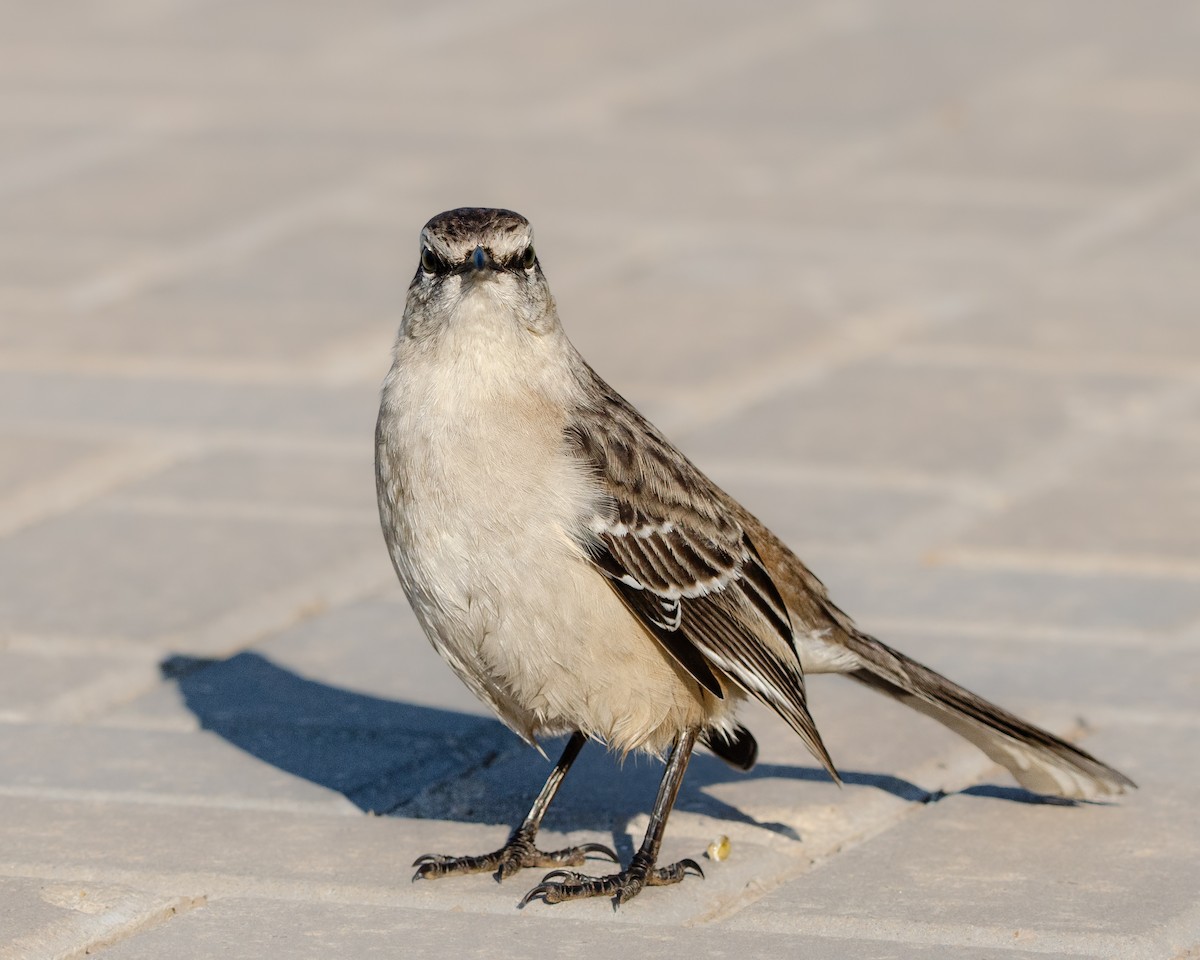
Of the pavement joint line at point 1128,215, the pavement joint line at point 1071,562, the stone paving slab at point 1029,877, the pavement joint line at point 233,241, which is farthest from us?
the pavement joint line at point 1128,215

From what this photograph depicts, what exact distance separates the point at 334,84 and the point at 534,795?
8.87 metres

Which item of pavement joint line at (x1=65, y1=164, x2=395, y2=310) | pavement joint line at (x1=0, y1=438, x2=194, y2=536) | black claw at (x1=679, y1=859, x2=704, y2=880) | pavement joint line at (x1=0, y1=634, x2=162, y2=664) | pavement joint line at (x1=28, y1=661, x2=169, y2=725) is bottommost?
black claw at (x1=679, y1=859, x2=704, y2=880)

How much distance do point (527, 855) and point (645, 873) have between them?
304 mm

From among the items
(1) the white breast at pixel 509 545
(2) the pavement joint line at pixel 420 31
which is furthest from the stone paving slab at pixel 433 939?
(2) the pavement joint line at pixel 420 31

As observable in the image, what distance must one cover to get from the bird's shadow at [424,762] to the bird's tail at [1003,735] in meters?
0.19

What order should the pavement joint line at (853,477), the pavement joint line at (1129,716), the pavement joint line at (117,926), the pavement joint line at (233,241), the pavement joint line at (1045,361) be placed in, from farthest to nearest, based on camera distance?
the pavement joint line at (233,241)
the pavement joint line at (1045,361)
the pavement joint line at (853,477)
the pavement joint line at (1129,716)
the pavement joint line at (117,926)

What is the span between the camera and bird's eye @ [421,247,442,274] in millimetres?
5117

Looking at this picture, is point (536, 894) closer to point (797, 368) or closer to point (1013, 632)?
point (1013, 632)

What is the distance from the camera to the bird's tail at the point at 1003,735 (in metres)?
5.38

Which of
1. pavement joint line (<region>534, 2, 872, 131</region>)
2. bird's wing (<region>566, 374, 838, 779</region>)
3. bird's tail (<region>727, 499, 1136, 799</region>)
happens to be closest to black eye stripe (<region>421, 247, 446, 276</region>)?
bird's wing (<region>566, 374, 838, 779</region>)

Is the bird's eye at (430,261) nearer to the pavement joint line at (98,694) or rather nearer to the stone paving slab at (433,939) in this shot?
the stone paving slab at (433,939)

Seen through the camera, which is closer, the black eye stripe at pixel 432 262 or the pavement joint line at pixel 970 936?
the pavement joint line at pixel 970 936

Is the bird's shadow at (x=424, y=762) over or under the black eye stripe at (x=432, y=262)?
under

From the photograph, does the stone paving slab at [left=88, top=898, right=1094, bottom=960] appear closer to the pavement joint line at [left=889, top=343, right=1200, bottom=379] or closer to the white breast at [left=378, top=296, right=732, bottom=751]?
the white breast at [left=378, top=296, right=732, bottom=751]
